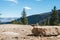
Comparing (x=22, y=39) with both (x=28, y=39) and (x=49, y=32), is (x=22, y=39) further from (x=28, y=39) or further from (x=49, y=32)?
(x=49, y=32)

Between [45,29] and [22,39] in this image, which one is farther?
[45,29]

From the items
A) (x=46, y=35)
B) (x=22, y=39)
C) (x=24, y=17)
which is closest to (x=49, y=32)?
(x=46, y=35)

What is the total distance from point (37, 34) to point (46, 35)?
1.47 ft

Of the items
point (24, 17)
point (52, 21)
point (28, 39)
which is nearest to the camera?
point (28, 39)

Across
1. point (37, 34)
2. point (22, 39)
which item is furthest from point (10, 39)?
point (37, 34)

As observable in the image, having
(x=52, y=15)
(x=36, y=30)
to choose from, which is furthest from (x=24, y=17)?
(x=36, y=30)

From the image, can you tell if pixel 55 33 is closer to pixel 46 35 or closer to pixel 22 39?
pixel 46 35

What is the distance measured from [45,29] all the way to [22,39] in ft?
7.24

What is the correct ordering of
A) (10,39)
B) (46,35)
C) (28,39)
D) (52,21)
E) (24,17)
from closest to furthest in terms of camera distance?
(10,39)
(28,39)
(46,35)
(52,21)
(24,17)

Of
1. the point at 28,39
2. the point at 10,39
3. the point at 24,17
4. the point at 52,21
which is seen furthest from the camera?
the point at 24,17

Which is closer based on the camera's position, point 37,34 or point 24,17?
point 37,34

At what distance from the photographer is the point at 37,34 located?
29.6 feet

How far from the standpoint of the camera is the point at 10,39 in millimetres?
6809

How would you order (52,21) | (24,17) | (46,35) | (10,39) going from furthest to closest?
(24,17), (52,21), (46,35), (10,39)
